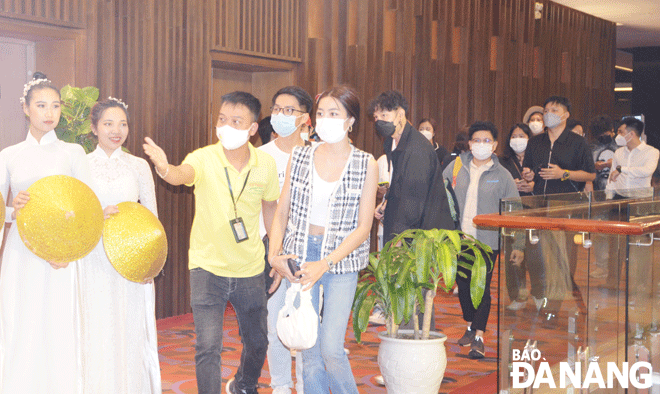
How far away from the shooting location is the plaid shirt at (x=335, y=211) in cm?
324

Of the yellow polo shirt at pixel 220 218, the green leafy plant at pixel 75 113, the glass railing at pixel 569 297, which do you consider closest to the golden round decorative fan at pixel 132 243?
the yellow polo shirt at pixel 220 218

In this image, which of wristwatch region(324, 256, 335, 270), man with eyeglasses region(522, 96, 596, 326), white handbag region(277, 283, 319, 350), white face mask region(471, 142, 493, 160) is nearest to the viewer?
white handbag region(277, 283, 319, 350)

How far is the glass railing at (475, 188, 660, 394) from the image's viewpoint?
356 cm

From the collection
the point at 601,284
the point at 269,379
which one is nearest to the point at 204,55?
the point at 269,379

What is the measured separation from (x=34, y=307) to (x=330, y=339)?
1327 mm

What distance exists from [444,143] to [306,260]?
6.85 m

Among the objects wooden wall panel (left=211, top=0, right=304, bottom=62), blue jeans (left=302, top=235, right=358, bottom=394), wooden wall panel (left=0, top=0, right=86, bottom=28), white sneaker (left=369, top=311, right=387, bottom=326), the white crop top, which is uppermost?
wooden wall panel (left=211, top=0, right=304, bottom=62)

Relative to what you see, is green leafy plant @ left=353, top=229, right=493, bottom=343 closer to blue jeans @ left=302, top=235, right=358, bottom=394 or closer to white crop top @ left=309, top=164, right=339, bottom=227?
blue jeans @ left=302, top=235, right=358, bottom=394

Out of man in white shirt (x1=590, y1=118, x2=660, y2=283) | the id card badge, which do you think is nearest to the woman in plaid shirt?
the id card badge

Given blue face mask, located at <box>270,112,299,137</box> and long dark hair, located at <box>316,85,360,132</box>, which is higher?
long dark hair, located at <box>316,85,360,132</box>

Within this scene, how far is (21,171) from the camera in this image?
10.7 feet

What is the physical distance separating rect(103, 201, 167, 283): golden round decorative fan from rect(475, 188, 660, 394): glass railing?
5.09ft

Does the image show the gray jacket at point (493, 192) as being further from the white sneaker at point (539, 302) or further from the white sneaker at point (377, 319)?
the white sneaker at point (539, 302)

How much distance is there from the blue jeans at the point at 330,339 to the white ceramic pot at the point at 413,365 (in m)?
0.40
